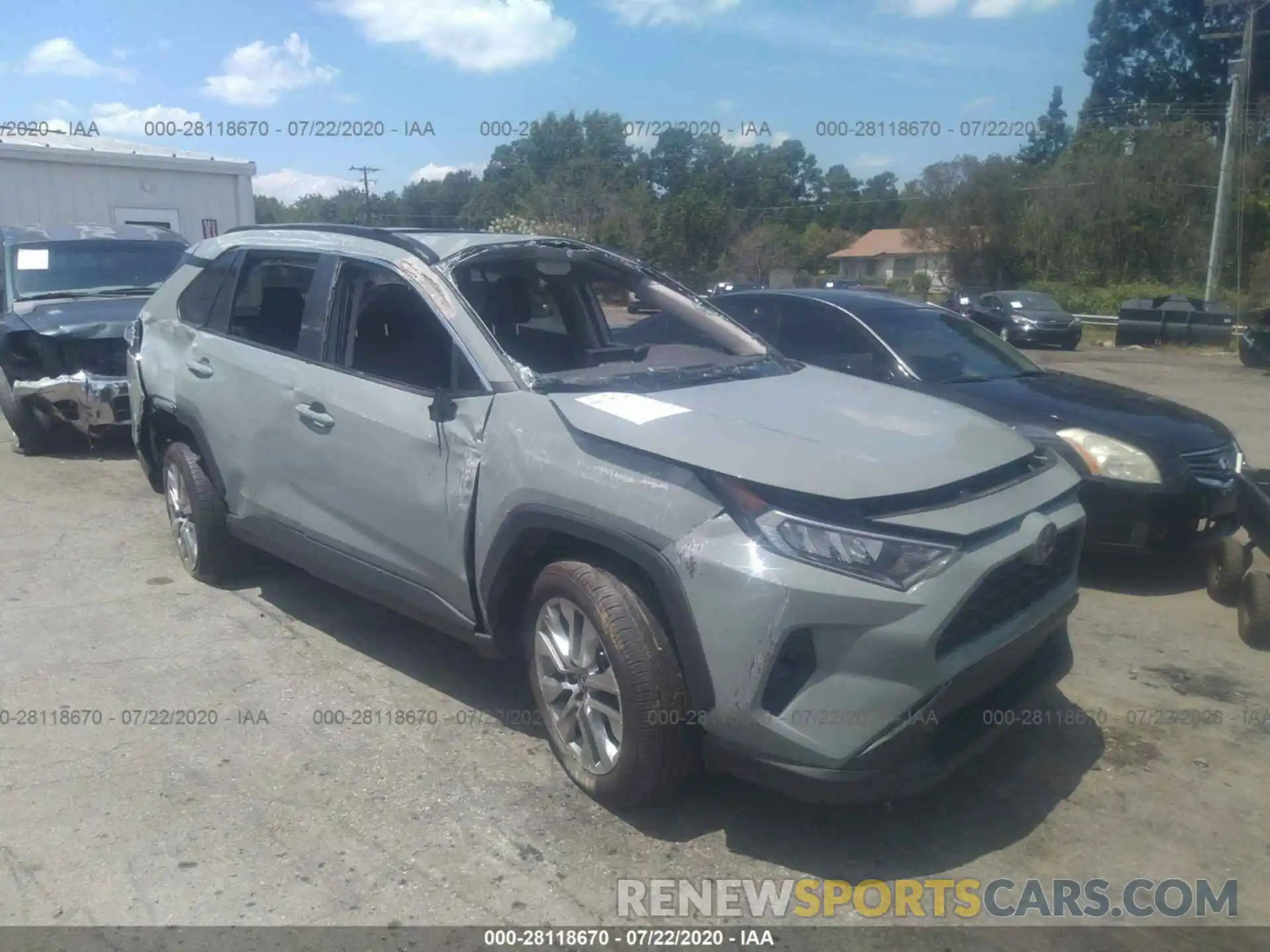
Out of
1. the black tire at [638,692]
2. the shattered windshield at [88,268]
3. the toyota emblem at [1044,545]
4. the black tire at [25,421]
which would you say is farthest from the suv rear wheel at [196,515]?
the shattered windshield at [88,268]

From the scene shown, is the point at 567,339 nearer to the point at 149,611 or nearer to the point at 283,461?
the point at 283,461

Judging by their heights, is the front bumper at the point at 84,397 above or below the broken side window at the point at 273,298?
below

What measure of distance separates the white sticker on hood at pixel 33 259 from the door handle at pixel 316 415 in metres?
6.49

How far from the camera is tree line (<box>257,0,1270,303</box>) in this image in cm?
3722

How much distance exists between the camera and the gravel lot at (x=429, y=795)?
3.19 meters

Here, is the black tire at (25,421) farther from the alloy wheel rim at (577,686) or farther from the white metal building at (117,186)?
the white metal building at (117,186)

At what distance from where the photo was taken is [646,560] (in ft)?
10.5

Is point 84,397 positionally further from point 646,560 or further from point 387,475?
point 646,560

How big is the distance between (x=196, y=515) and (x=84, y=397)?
3.79 metres

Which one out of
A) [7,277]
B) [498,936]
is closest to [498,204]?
[7,277]

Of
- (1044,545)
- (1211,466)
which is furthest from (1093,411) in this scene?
(1044,545)

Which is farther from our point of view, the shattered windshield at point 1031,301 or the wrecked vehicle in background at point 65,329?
the shattered windshield at point 1031,301

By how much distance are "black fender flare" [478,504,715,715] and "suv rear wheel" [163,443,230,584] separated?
246cm

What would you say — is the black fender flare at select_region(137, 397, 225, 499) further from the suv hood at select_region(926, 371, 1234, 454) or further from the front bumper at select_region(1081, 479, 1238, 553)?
the front bumper at select_region(1081, 479, 1238, 553)
